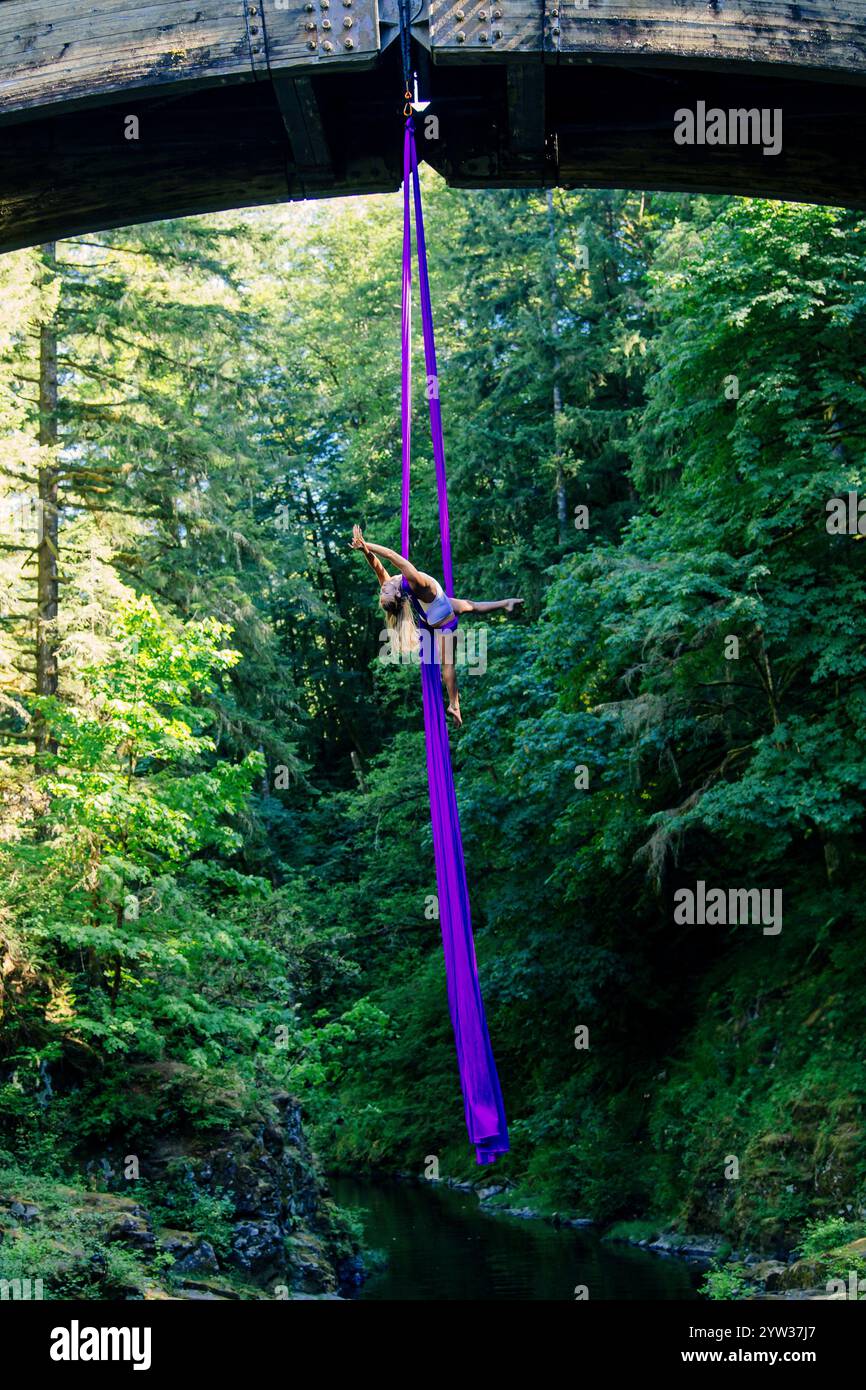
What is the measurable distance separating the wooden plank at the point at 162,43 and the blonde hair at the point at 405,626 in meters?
2.13

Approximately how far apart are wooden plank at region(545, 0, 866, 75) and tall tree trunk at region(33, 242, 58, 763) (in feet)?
40.9

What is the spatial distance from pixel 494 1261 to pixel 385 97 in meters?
11.9

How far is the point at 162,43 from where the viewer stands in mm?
4488

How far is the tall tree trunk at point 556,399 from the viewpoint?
23.5 m

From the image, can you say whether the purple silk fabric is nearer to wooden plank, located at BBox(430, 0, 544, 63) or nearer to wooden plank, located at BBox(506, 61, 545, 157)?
wooden plank, located at BBox(506, 61, 545, 157)

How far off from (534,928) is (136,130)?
13848 mm

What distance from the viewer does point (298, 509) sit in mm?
32969

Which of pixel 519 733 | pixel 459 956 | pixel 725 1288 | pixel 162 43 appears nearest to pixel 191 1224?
pixel 725 1288

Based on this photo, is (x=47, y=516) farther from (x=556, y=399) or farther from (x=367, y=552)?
(x=367, y=552)

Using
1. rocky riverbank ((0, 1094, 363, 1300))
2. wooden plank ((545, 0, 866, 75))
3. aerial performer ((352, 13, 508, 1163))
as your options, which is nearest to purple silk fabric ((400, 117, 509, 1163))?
aerial performer ((352, 13, 508, 1163))

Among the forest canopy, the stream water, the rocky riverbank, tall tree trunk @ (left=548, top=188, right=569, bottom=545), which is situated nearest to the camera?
the rocky riverbank

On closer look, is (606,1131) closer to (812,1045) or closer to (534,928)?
(534,928)

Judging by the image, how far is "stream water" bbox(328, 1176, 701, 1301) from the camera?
1265 cm

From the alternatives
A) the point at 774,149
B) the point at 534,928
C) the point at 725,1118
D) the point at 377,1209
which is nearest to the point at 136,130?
the point at 774,149
